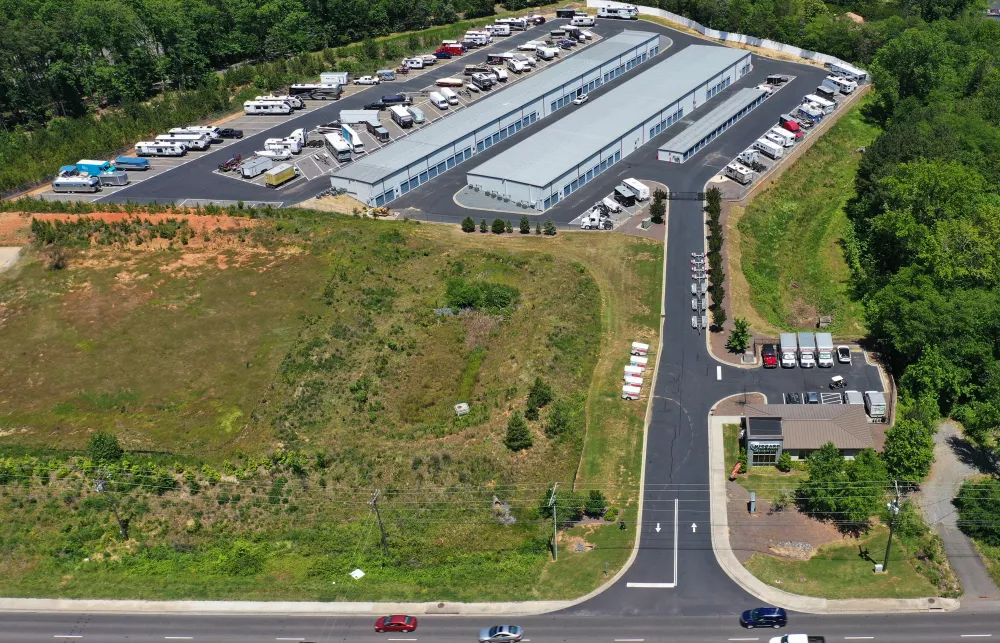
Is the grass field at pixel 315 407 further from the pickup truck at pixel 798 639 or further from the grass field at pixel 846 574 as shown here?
the pickup truck at pixel 798 639

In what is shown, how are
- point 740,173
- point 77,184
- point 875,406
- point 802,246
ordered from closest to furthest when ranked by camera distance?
point 875,406, point 802,246, point 740,173, point 77,184

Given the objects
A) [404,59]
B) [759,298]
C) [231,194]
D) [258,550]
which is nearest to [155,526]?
[258,550]

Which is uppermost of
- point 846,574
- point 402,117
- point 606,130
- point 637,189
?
point 402,117

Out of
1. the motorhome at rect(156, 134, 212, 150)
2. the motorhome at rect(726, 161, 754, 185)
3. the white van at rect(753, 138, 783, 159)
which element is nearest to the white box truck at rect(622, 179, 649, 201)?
the motorhome at rect(726, 161, 754, 185)

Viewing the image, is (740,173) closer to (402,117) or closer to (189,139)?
(402,117)

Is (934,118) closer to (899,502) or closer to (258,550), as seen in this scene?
(899,502)

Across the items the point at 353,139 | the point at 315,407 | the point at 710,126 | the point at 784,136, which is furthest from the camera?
the point at 353,139

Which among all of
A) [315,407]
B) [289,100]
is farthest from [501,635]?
[289,100]
